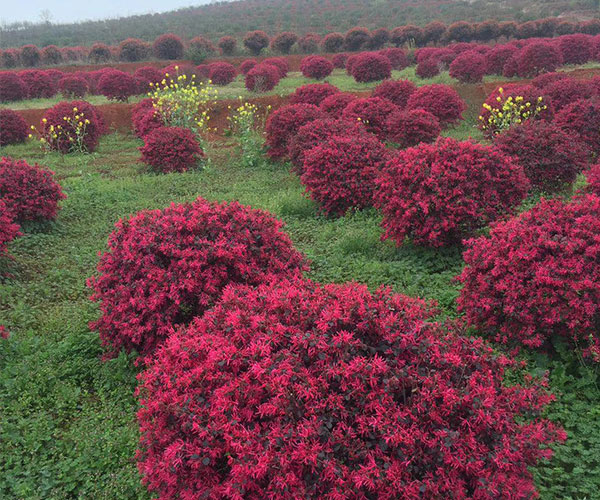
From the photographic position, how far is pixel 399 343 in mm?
2350

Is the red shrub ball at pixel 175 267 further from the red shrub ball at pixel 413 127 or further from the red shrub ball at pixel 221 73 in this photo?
the red shrub ball at pixel 221 73

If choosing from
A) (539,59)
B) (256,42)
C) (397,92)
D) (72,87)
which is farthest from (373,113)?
(256,42)

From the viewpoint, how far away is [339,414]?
2105mm

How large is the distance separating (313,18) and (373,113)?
3820 centimetres

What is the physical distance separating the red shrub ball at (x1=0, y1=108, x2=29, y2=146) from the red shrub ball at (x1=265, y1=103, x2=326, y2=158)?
7360mm

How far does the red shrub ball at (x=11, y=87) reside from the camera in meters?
17.8

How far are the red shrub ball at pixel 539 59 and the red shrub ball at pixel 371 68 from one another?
448cm

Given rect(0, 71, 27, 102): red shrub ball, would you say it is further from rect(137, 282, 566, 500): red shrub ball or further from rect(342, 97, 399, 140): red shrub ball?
rect(137, 282, 566, 500): red shrub ball

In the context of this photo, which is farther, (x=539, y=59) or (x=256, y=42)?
(x=256, y=42)

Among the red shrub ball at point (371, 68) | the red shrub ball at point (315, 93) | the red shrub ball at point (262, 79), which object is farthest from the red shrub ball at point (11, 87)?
the red shrub ball at point (371, 68)

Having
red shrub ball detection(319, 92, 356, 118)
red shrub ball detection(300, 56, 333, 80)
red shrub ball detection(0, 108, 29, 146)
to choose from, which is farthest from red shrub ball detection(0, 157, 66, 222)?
red shrub ball detection(300, 56, 333, 80)

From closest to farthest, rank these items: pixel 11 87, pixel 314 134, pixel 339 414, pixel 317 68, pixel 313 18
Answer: pixel 339 414 → pixel 314 134 → pixel 11 87 → pixel 317 68 → pixel 313 18

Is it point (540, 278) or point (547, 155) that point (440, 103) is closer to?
point (547, 155)

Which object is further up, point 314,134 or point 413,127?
point 314,134
